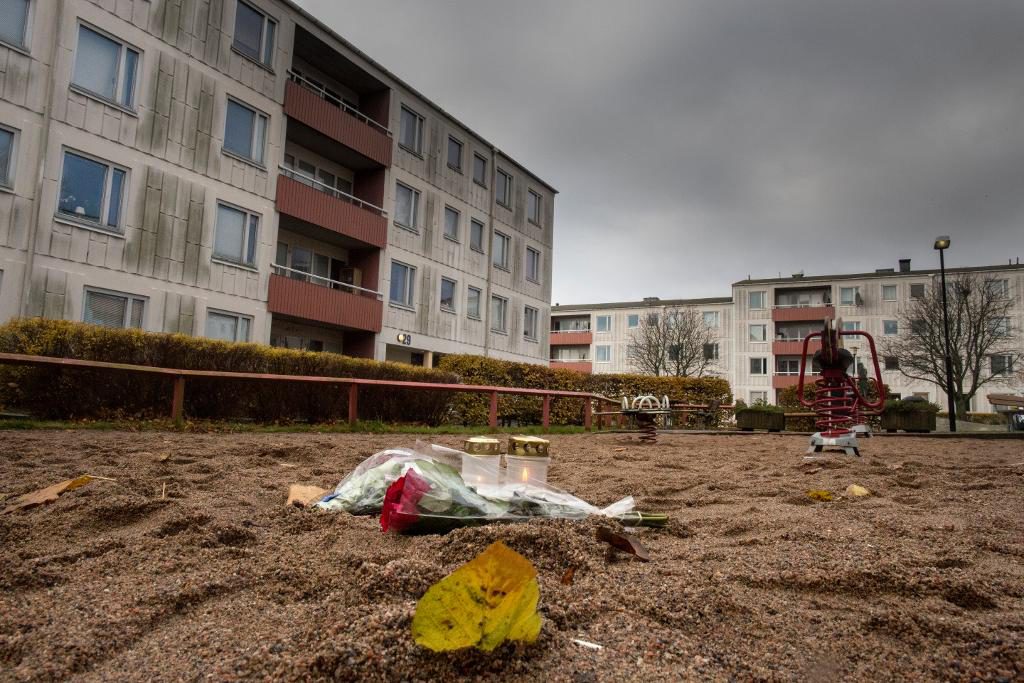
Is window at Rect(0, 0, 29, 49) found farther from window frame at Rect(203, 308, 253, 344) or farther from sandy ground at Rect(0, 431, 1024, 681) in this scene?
sandy ground at Rect(0, 431, 1024, 681)

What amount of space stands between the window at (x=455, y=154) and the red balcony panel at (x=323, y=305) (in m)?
6.72

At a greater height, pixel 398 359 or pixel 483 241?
pixel 483 241

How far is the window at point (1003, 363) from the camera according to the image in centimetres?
3944

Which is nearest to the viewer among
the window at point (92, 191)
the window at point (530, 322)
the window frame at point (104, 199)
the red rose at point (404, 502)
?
the red rose at point (404, 502)

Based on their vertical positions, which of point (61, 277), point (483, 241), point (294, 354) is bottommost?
point (294, 354)

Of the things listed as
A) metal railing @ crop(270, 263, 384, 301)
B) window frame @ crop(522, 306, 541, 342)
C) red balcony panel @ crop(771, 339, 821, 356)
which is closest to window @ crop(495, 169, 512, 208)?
window frame @ crop(522, 306, 541, 342)

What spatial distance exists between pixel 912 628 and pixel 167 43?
16736mm

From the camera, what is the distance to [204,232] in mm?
14633

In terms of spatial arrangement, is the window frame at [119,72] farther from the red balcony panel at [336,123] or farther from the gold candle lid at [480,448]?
the gold candle lid at [480,448]

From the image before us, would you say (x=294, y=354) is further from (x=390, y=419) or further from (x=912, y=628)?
(x=912, y=628)

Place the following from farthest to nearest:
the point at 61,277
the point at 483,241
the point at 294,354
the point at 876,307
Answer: the point at 876,307 < the point at 483,241 < the point at 61,277 < the point at 294,354

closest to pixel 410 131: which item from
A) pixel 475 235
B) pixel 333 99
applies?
pixel 333 99

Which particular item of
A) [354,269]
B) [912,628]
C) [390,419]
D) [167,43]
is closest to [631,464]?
[912,628]

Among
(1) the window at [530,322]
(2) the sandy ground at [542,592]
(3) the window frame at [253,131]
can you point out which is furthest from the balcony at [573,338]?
(2) the sandy ground at [542,592]
